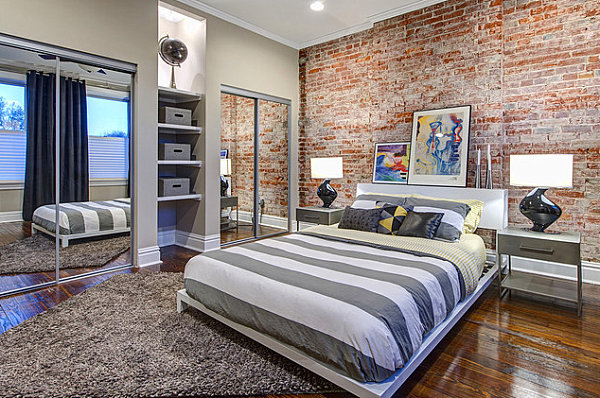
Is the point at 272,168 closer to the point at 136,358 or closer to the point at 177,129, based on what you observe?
the point at 177,129

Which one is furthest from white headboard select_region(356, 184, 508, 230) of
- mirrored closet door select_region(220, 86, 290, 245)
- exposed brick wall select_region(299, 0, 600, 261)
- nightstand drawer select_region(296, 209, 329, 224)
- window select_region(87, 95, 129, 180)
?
window select_region(87, 95, 129, 180)

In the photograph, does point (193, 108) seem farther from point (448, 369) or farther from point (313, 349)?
point (448, 369)

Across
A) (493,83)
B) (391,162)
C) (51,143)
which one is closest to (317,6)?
(391,162)

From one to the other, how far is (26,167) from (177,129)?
179 centimetres

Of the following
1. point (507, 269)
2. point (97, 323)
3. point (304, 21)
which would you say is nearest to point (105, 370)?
point (97, 323)

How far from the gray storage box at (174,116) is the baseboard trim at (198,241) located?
149cm

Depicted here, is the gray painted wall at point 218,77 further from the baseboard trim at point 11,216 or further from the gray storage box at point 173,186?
the baseboard trim at point 11,216

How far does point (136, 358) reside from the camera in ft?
6.59

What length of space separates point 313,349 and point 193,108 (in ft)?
12.5

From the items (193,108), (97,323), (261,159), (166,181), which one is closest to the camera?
(97,323)

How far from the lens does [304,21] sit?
4.72 m

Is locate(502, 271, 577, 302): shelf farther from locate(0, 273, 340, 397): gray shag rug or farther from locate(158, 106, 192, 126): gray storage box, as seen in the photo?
locate(158, 106, 192, 126): gray storage box

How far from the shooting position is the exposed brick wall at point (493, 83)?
329 centimetres

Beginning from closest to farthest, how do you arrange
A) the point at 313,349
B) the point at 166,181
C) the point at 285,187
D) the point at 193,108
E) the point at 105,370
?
the point at 313,349
the point at 105,370
the point at 166,181
the point at 193,108
the point at 285,187
